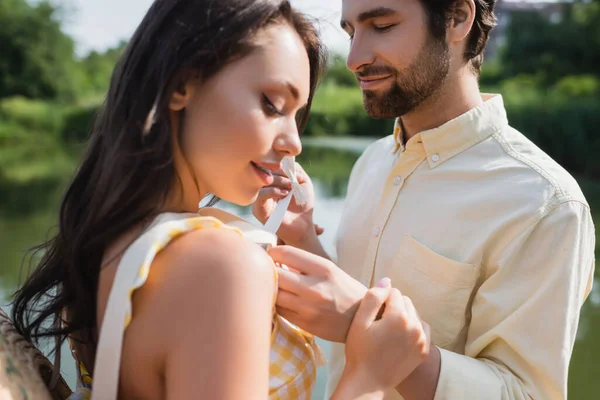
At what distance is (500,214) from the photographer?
167 cm

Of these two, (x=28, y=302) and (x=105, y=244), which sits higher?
(x=105, y=244)

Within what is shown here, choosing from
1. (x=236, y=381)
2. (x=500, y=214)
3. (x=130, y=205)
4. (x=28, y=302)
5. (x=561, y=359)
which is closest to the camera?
(x=236, y=381)

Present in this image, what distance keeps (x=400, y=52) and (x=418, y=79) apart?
0.10 meters

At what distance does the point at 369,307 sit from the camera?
1277mm

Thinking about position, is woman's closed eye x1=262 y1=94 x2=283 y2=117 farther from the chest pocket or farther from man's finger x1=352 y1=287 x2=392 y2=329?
the chest pocket

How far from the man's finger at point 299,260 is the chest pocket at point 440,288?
0.56m

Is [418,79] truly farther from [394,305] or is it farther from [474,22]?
[394,305]

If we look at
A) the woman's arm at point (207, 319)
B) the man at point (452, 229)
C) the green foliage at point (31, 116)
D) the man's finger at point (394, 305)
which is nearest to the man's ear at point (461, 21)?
Result: the man at point (452, 229)

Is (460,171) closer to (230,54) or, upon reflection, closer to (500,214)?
(500,214)

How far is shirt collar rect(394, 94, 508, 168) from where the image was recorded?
6.08 ft

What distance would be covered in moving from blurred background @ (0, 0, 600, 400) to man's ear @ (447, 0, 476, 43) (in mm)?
758

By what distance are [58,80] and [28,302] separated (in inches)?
1364

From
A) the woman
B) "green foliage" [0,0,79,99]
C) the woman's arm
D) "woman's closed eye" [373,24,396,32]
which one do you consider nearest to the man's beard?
"woman's closed eye" [373,24,396,32]

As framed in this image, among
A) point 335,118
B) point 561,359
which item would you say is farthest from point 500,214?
point 335,118
